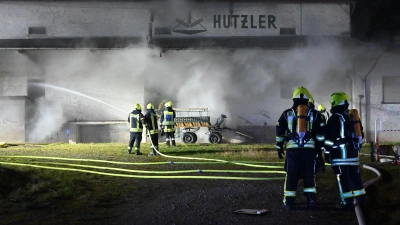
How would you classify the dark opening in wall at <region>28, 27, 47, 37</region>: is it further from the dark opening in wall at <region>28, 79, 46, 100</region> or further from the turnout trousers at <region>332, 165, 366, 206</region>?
the turnout trousers at <region>332, 165, 366, 206</region>

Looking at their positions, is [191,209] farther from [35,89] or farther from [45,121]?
[35,89]

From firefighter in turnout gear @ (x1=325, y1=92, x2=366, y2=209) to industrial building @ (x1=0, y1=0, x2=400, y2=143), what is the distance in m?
11.0

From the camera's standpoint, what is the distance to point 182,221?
4.58 meters

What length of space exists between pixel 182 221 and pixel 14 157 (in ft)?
24.6

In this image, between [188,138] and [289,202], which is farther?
[188,138]

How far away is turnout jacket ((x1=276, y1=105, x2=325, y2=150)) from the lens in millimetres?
5180

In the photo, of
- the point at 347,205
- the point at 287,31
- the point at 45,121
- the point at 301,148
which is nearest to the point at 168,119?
the point at 287,31

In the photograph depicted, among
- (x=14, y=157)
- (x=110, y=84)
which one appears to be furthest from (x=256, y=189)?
(x=110, y=84)

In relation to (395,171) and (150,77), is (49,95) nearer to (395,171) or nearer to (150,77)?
(150,77)

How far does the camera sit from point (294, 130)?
5215 mm

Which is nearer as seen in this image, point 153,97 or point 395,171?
point 395,171

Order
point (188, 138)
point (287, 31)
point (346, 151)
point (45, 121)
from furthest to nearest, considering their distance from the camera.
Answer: point (45, 121) < point (188, 138) < point (287, 31) < point (346, 151)

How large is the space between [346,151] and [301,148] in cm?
56

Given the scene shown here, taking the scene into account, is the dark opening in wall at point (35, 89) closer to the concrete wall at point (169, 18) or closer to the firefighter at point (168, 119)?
the concrete wall at point (169, 18)
